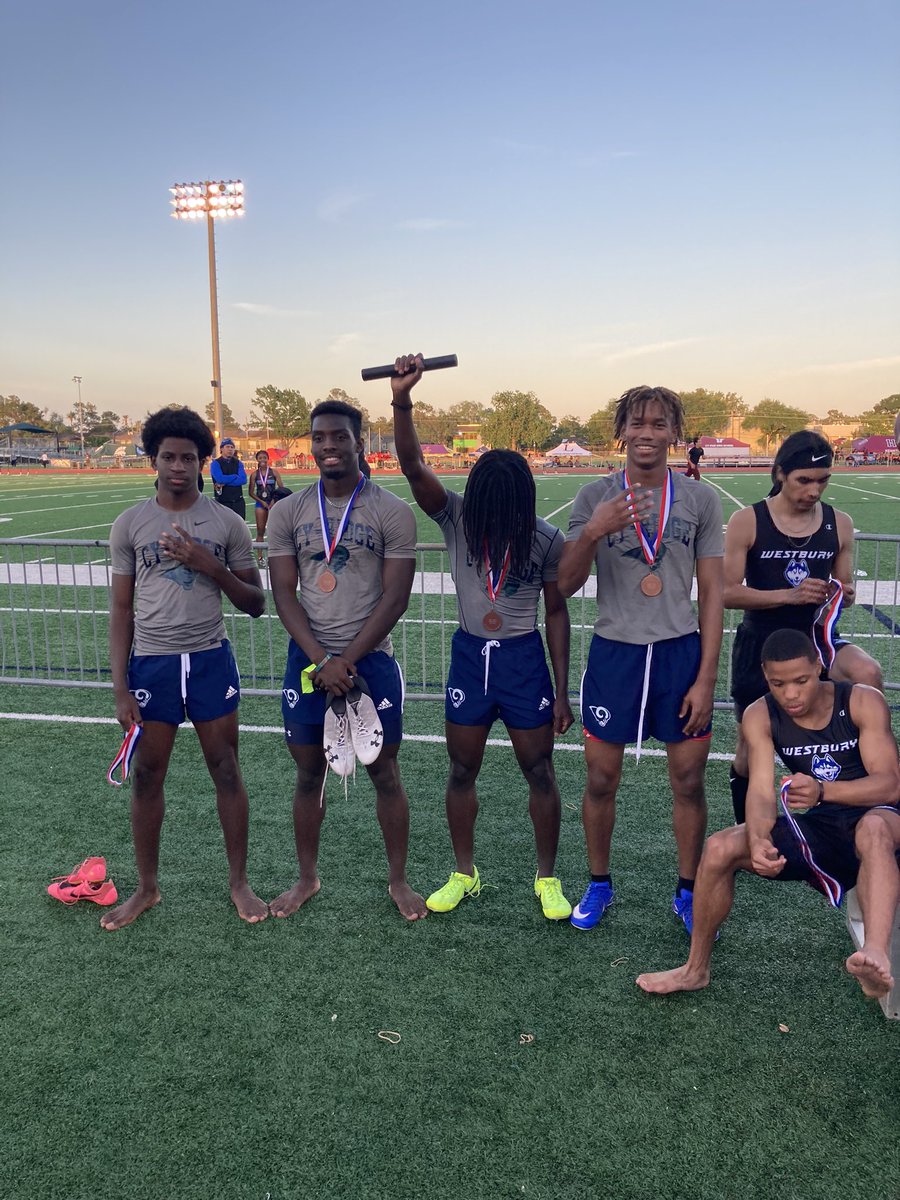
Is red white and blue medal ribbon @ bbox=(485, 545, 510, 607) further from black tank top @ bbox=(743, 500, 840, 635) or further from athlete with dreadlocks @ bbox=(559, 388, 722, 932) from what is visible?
black tank top @ bbox=(743, 500, 840, 635)

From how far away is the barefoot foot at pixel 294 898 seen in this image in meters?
3.78

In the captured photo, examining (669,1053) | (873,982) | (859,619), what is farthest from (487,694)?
(859,619)

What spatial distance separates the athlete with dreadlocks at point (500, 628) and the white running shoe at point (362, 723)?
32cm

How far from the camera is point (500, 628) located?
359cm

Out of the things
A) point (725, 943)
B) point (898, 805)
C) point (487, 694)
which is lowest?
point (725, 943)

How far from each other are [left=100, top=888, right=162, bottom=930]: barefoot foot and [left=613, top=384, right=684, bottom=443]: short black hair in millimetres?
2892

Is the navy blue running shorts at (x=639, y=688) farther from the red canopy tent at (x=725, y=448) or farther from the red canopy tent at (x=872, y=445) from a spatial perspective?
the red canopy tent at (x=725, y=448)

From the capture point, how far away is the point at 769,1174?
2.39 m

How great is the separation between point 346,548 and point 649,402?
1.38 metres

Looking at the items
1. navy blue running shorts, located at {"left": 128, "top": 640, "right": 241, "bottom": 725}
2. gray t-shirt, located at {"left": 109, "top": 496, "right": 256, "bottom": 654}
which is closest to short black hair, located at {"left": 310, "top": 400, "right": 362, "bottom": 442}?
gray t-shirt, located at {"left": 109, "top": 496, "right": 256, "bottom": 654}

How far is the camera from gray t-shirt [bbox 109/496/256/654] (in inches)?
140

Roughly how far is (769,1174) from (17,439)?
356ft

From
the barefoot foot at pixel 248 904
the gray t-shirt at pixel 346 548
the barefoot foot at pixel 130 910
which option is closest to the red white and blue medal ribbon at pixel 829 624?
the gray t-shirt at pixel 346 548

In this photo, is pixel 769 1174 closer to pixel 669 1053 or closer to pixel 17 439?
pixel 669 1053
